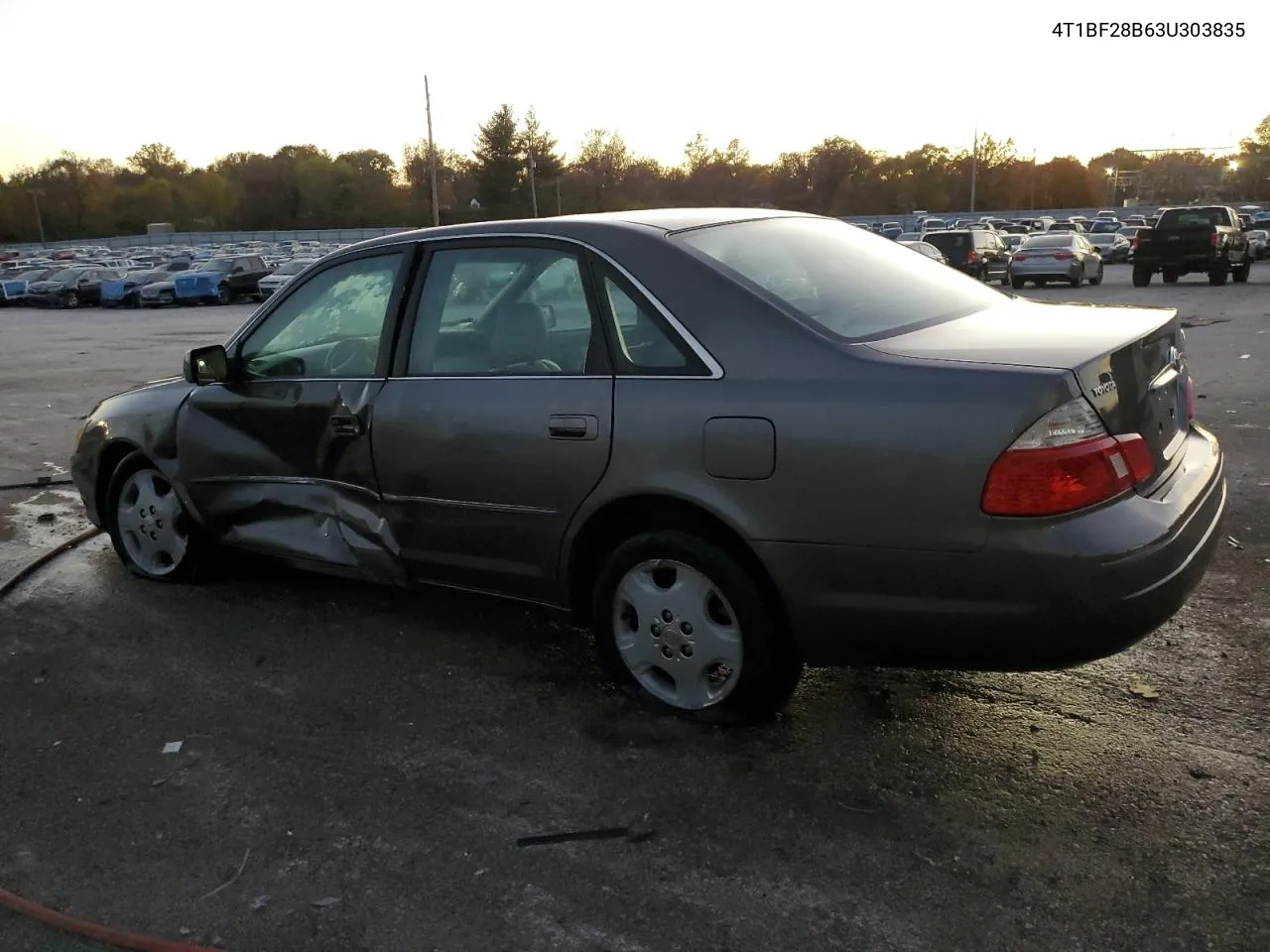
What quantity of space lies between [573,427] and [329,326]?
148 centimetres

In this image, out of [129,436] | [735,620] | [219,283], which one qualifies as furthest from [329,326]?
[219,283]

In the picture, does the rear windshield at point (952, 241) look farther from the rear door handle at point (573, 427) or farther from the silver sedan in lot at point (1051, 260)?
the rear door handle at point (573, 427)

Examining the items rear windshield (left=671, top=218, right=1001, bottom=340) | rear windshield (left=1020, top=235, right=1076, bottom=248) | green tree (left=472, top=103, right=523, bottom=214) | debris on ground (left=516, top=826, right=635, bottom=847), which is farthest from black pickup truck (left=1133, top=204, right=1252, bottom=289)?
green tree (left=472, top=103, right=523, bottom=214)

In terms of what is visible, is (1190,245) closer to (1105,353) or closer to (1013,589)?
(1105,353)

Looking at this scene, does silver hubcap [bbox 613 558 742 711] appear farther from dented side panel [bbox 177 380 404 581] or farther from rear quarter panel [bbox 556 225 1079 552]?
dented side panel [bbox 177 380 404 581]

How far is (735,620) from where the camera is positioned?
341cm

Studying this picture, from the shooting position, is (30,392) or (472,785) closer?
(472,785)

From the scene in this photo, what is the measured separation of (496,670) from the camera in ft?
13.9

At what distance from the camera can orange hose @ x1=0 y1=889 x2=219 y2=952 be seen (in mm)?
2621

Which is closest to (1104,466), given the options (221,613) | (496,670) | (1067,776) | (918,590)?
(918,590)

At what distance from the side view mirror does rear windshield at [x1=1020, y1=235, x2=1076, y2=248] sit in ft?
80.4

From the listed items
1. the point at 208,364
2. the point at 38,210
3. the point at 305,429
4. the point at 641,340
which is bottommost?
the point at 305,429

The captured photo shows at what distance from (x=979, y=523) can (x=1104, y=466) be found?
0.37 m

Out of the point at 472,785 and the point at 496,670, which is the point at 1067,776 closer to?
the point at 472,785
